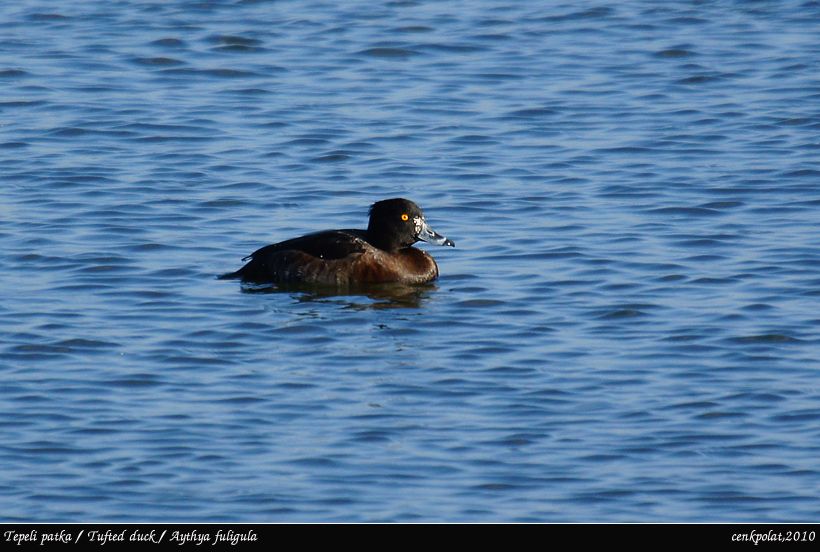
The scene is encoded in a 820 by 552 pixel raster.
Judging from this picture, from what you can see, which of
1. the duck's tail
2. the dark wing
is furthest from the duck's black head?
the duck's tail

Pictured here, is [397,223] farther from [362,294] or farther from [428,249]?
[428,249]

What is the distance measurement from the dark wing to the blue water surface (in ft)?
1.14

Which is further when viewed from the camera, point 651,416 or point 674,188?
point 674,188

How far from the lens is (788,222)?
13.8m

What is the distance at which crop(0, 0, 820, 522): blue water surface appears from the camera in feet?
28.4

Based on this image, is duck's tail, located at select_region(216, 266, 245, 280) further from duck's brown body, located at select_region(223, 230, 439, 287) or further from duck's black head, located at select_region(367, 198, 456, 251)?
duck's black head, located at select_region(367, 198, 456, 251)

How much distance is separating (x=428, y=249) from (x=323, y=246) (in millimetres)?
1861

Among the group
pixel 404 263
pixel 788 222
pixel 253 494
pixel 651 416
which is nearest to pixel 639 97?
pixel 788 222

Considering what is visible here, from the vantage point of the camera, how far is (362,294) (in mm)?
12375

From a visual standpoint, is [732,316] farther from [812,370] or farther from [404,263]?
[404,263]

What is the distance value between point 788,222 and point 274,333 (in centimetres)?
491

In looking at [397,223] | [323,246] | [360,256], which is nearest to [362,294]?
[360,256]

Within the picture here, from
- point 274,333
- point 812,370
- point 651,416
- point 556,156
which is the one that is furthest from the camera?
point 556,156

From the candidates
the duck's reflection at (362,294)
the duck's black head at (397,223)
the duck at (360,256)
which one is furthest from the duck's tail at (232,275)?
the duck's black head at (397,223)
